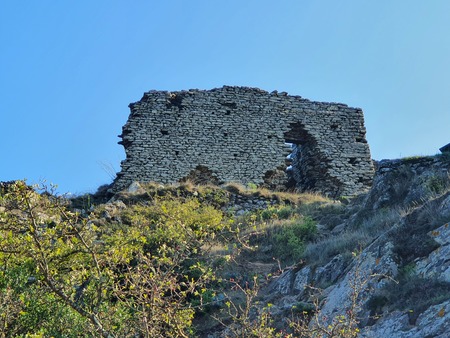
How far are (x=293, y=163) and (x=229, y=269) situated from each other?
33.7 ft

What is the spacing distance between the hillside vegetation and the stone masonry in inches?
143

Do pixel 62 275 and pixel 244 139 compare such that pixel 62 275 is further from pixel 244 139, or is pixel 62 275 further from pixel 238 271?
pixel 244 139

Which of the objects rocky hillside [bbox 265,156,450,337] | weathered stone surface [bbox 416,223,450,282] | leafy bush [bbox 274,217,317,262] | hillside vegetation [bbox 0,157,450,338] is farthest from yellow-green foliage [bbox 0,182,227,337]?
leafy bush [bbox 274,217,317,262]

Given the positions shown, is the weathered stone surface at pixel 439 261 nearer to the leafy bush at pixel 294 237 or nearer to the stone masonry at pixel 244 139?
the leafy bush at pixel 294 237

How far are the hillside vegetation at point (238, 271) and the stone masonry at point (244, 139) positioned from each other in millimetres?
3633

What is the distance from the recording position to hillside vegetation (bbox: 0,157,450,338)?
527 cm

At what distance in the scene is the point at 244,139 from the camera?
19.1m

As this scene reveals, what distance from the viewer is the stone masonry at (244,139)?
1836 centimetres

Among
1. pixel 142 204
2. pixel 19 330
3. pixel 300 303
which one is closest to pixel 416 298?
→ pixel 300 303

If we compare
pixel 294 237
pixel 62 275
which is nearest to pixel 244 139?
pixel 294 237

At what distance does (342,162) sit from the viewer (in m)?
19.5

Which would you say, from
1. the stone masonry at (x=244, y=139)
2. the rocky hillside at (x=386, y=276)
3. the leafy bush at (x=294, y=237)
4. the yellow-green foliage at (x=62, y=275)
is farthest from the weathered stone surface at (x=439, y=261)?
the stone masonry at (x=244, y=139)

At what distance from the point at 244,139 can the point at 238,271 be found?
832 centimetres

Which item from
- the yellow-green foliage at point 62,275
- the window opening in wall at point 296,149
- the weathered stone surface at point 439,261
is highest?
the window opening in wall at point 296,149
